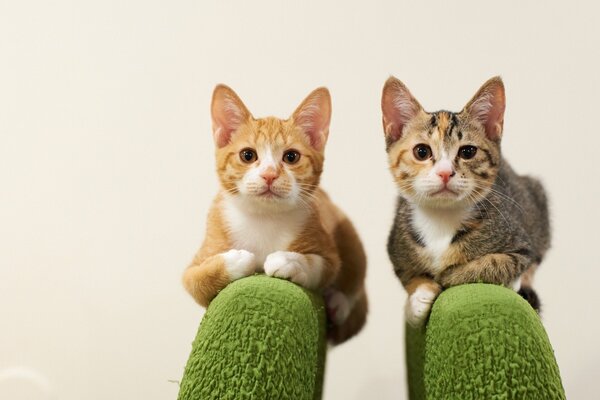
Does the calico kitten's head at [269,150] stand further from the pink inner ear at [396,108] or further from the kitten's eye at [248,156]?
the pink inner ear at [396,108]

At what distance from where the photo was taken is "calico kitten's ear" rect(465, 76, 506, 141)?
38.1 inches

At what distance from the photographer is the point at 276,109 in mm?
1613

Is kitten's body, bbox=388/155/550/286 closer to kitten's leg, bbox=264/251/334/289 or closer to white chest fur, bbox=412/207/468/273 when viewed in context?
white chest fur, bbox=412/207/468/273

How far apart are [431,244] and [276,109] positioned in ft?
2.51

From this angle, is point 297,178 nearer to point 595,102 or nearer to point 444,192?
point 444,192

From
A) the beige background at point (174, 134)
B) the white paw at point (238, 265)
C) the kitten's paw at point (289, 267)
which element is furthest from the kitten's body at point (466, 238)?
the beige background at point (174, 134)

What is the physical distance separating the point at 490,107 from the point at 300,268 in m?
0.45

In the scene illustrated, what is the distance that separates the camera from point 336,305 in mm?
1225

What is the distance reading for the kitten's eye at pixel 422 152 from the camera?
978 millimetres

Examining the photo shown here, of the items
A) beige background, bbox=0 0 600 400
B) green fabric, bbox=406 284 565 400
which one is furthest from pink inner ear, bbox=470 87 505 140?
beige background, bbox=0 0 600 400

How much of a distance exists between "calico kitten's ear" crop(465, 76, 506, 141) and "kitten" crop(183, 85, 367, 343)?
0.96 feet

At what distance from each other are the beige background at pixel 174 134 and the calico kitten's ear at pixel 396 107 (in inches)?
21.5

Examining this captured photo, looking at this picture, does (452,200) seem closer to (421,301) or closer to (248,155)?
(421,301)

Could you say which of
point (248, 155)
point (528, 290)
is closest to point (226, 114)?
point (248, 155)
